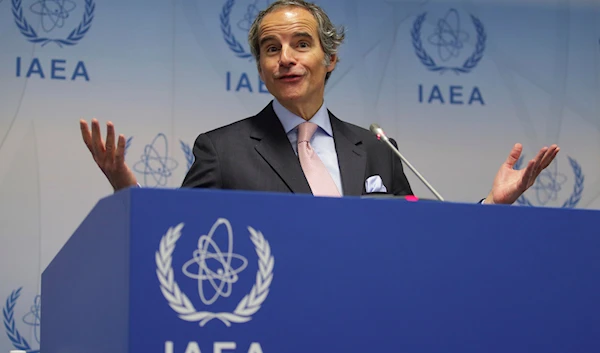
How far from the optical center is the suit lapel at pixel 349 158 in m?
2.34

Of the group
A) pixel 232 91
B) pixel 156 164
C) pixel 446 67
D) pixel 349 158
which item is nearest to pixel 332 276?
pixel 349 158

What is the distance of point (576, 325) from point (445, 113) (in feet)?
8.04

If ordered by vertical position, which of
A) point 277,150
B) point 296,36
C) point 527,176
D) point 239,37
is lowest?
point 527,176

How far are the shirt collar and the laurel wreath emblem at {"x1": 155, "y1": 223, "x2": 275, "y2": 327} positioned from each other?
109cm

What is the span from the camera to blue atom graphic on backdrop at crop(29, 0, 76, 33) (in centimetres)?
353

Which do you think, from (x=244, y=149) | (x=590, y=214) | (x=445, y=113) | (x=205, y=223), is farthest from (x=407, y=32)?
(x=205, y=223)

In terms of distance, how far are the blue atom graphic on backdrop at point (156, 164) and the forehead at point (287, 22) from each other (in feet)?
3.83

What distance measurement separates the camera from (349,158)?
241cm

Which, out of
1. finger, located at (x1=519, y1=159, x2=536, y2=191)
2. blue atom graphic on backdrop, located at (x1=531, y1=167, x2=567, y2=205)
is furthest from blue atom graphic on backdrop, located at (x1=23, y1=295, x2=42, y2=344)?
blue atom graphic on backdrop, located at (x1=531, y1=167, x2=567, y2=205)

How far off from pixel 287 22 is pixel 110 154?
2.49 ft

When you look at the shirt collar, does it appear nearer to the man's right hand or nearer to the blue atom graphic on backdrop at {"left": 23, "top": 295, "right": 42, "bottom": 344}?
the man's right hand

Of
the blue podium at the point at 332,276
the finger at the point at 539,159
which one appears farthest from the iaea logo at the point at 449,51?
the blue podium at the point at 332,276

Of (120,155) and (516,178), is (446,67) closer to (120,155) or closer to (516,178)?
(516,178)

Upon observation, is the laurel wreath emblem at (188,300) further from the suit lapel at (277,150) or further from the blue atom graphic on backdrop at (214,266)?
the suit lapel at (277,150)
